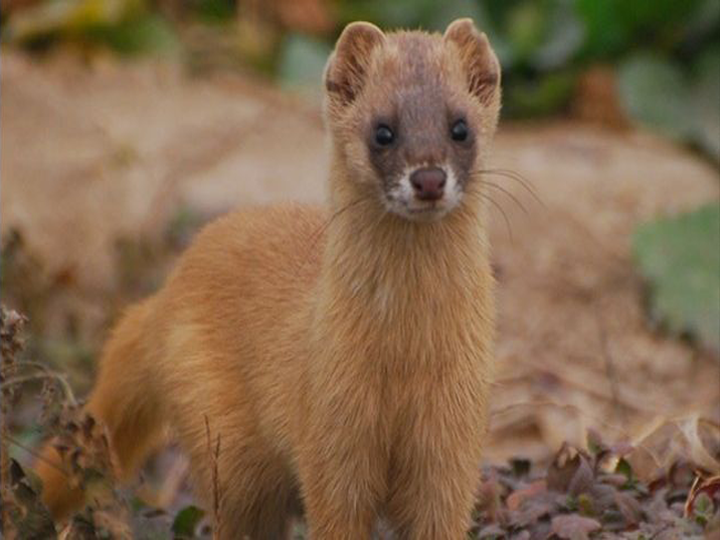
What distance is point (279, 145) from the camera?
12.1 meters

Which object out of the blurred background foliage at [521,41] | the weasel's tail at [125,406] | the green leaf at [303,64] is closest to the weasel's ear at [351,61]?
the weasel's tail at [125,406]

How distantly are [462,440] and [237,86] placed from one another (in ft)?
25.5

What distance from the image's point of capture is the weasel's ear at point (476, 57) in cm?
580

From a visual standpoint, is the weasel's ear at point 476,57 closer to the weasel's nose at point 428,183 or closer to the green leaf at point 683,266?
the weasel's nose at point 428,183

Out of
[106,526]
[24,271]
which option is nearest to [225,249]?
[106,526]

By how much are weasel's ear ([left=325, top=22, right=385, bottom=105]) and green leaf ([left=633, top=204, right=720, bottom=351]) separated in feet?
15.2

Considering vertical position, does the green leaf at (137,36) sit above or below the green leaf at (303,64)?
above

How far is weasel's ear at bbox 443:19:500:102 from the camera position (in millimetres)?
5797

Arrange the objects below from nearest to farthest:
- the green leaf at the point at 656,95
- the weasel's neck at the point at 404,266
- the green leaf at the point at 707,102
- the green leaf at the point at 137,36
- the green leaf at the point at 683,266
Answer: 1. the weasel's neck at the point at 404,266
2. the green leaf at the point at 683,266
3. the green leaf at the point at 707,102
4. the green leaf at the point at 656,95
5. the green leaf at the point at 137,36

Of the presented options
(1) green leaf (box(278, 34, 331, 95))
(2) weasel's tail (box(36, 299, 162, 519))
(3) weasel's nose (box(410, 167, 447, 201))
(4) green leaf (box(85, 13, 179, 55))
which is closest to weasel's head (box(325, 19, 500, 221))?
(3) weasel's nose (box(410, 167, 447, 201))

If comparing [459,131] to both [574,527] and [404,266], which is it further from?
[574,527]

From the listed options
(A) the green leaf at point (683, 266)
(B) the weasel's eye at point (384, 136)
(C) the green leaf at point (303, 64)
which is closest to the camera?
(B) the weasel's eye at point (384, 136)

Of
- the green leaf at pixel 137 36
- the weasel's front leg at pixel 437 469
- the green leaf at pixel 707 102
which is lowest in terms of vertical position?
the weasel's front leg at pixel 437 469

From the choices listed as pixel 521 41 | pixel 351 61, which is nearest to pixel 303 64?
pixel 521 41
